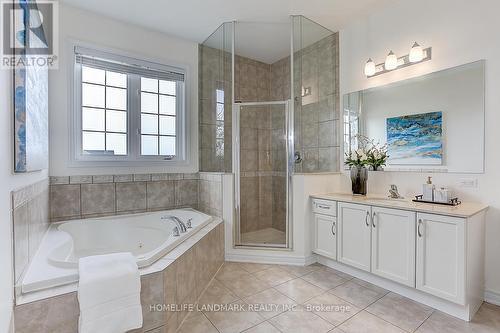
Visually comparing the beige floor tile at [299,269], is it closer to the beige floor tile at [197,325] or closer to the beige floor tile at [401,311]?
the beige floor tile at [401,311]

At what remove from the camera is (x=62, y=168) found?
253 cm

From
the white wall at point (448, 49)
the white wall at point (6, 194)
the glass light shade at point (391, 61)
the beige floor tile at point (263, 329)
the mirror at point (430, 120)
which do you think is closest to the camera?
the white wall at point (6, 194)

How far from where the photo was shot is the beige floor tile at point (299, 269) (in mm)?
2477

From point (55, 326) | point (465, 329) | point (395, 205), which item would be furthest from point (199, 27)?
point (465, 329)

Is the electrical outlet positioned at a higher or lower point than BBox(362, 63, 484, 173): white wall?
lower

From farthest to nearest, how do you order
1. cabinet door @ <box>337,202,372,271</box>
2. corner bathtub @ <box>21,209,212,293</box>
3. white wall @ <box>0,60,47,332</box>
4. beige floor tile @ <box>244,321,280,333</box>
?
cabinet door @ <box>337,202,372,271</box>, beige floor tile @ <box>244,321,280,333</box>, corner bathtub @ <box>21,209,212,293</box>, white wall @ <box>0,60,47,332</box>

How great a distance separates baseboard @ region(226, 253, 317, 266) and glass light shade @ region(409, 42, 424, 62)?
2.21 m

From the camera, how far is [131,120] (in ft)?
9.57

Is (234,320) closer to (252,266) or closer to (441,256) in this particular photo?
(252,266)

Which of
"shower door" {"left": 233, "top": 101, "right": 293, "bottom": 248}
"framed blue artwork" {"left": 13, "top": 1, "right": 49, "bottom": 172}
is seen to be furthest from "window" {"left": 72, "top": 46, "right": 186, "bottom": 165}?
"framed blue artwork" {"left": 13, "top": 1, "right": 49, "bottom": 172}

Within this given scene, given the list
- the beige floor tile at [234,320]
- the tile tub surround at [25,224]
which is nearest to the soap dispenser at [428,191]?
the beige floor tile at [234,320]

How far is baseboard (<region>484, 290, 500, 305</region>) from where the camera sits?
1914 millimetres

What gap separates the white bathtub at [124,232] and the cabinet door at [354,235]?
4.49 feet

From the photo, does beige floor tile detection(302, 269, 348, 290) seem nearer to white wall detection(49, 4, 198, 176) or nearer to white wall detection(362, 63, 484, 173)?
white wall detection(362, 63, 484, 173)
